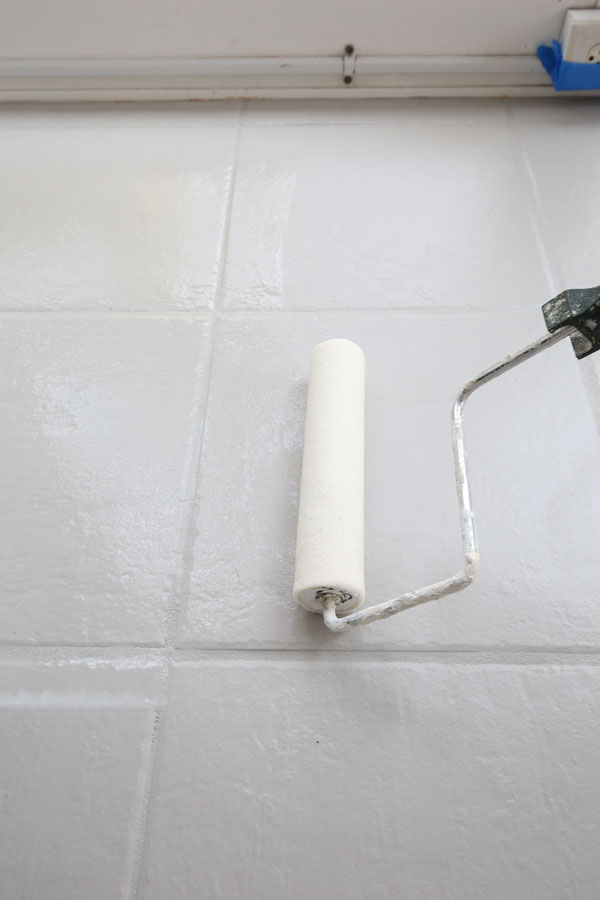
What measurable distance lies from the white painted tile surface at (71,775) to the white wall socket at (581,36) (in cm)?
118

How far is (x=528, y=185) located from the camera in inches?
40.4

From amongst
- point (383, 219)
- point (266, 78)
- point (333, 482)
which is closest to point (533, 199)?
point (383, 219)

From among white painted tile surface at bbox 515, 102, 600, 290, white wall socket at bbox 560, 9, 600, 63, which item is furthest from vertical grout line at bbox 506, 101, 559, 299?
white wall socket at bbox 560, 9, 600, 63

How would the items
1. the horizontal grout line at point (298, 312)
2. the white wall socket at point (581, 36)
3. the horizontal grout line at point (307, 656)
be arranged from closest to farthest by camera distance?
the horizontal grout line at point (307, 656) → the horizontal grout line at point (298, 312) → the white wall socket at point (581, 36)

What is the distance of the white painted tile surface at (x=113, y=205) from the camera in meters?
0.92

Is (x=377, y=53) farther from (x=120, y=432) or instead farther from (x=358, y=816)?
(x=358, y=816)

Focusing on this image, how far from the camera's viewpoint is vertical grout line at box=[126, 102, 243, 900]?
0.54 m

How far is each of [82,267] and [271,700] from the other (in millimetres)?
677

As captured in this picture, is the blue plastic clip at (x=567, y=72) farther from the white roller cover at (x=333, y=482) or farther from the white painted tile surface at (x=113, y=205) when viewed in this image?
the white roller cover at (x=333, y=482)

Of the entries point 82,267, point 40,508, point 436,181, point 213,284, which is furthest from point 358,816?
point 436,181

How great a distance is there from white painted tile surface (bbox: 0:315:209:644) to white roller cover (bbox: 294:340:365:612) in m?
0.15

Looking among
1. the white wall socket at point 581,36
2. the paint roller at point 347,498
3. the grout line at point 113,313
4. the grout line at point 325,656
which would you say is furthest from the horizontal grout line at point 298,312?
the white wall socket at point 581,36

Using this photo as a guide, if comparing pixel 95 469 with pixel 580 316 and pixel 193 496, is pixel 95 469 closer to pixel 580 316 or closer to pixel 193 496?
pixel 193 496

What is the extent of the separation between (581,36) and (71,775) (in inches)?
51.2
